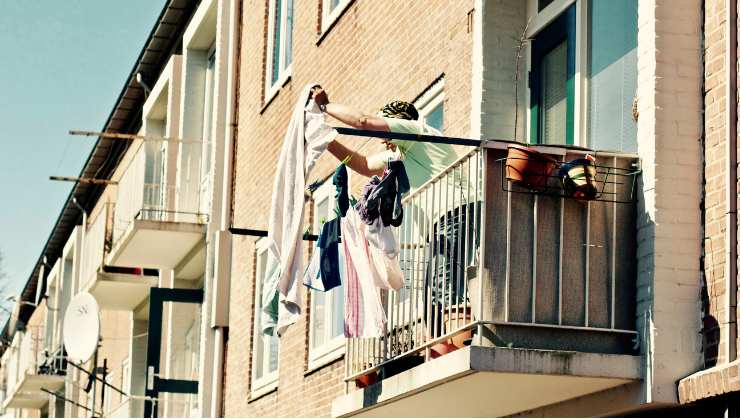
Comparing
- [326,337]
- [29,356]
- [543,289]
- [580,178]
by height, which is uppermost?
[29,356]

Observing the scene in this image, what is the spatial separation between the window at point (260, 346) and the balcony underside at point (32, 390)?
50.4 feet

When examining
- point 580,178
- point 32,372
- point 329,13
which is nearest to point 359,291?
point 580,178

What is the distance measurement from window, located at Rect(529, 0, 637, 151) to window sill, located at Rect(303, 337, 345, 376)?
3753 millimetres

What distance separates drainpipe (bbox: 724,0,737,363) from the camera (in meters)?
8.36

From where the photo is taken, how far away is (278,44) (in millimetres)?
18500

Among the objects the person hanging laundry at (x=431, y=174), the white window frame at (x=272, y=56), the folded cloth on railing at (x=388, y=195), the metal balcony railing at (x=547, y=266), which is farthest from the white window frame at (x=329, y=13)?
the metal balcony railing at (x=547, y=266)

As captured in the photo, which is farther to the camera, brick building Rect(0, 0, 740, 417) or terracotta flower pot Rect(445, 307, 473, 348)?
terracotta flower pot Rect(445, 307, 473, 348)

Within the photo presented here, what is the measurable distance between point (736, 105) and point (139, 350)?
19.1m

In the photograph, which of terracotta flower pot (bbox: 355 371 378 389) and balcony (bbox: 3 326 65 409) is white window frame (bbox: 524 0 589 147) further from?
balcony (bbox: 3 326 65 409)

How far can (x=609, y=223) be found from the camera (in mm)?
9242

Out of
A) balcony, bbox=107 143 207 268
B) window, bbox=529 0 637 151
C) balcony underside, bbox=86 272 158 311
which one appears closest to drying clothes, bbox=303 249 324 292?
window, bbox=529 0 637 151

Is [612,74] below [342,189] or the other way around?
the other way around

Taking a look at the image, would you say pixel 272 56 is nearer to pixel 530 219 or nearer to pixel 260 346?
pixel 260 346

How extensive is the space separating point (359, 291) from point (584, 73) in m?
2.07
